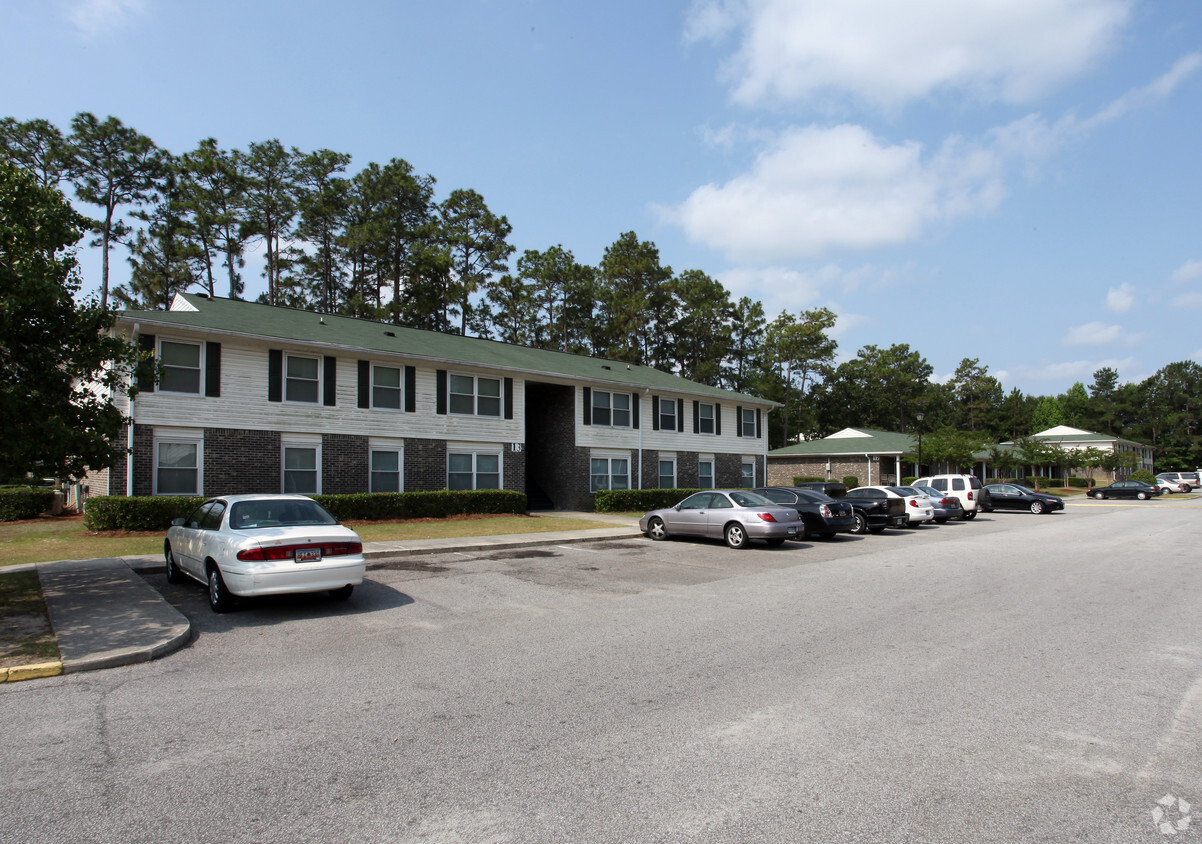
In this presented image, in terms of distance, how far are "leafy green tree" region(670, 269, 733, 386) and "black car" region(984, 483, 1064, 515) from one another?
98.6ft

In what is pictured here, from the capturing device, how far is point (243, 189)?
153ft

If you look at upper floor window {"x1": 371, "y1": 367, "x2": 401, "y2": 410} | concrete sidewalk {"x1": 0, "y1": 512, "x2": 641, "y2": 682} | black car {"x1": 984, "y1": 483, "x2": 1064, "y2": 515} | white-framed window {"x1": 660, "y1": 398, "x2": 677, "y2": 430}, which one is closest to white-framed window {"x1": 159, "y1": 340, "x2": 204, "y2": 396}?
upper floor window {"x1": 371, "y1": 367, "x2": 401, "y2": 410}

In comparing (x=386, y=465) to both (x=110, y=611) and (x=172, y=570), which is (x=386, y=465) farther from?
(x=110, y=611)

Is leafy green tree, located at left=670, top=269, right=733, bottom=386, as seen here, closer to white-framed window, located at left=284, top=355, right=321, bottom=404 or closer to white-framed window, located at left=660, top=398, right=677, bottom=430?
white-framed window, located at left=660, top=398, right=677, bottom=430

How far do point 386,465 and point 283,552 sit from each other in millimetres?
14794

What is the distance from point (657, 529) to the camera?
18984mm

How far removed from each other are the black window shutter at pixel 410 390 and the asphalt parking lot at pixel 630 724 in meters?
14.2

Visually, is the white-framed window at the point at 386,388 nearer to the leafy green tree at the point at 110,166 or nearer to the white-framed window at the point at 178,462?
the white-framed window at the point at 178,462

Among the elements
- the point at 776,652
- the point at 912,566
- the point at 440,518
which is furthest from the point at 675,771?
the point at 440,518

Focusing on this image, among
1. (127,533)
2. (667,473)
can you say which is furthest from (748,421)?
(127,533)

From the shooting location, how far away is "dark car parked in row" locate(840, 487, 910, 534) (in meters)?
22.2

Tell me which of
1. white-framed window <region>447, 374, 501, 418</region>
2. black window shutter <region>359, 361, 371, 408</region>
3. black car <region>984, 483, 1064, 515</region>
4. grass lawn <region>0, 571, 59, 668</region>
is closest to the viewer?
grass lawn <region>0, 571, 59, 668</region>

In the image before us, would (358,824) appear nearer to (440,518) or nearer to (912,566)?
(912,566)

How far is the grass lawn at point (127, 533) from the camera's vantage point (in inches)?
570
